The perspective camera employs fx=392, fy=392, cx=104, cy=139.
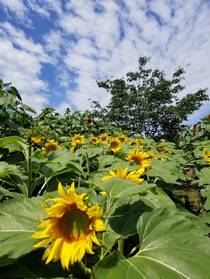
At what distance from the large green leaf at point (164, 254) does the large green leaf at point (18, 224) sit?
0.76ft

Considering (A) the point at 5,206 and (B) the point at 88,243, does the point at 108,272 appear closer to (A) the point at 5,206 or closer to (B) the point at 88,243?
(B) the point at 88,243

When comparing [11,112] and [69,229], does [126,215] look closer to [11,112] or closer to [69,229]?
[69,229]

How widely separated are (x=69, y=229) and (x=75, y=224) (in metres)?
0.02

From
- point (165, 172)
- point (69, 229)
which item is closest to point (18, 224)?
point (69, 229)

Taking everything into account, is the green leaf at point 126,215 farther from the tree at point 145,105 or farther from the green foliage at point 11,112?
the tree at point 145,105

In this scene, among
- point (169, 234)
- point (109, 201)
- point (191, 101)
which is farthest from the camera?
point (191, 101)

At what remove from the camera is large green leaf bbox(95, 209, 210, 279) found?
104 cm

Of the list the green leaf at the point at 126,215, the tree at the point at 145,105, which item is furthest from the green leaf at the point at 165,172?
the tree at the point at 145,105

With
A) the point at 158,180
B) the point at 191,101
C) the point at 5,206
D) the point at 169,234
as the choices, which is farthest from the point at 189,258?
the point at 191,101

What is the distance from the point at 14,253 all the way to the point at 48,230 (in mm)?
116

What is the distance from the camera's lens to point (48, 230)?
1087 millimetres

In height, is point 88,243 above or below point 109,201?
below

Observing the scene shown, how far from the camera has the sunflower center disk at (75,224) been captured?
1099 millimetres

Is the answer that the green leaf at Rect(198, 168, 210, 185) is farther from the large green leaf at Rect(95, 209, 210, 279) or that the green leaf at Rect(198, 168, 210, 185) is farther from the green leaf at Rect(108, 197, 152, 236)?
the large green leaf at Rect(95, 209, 210, 279)
